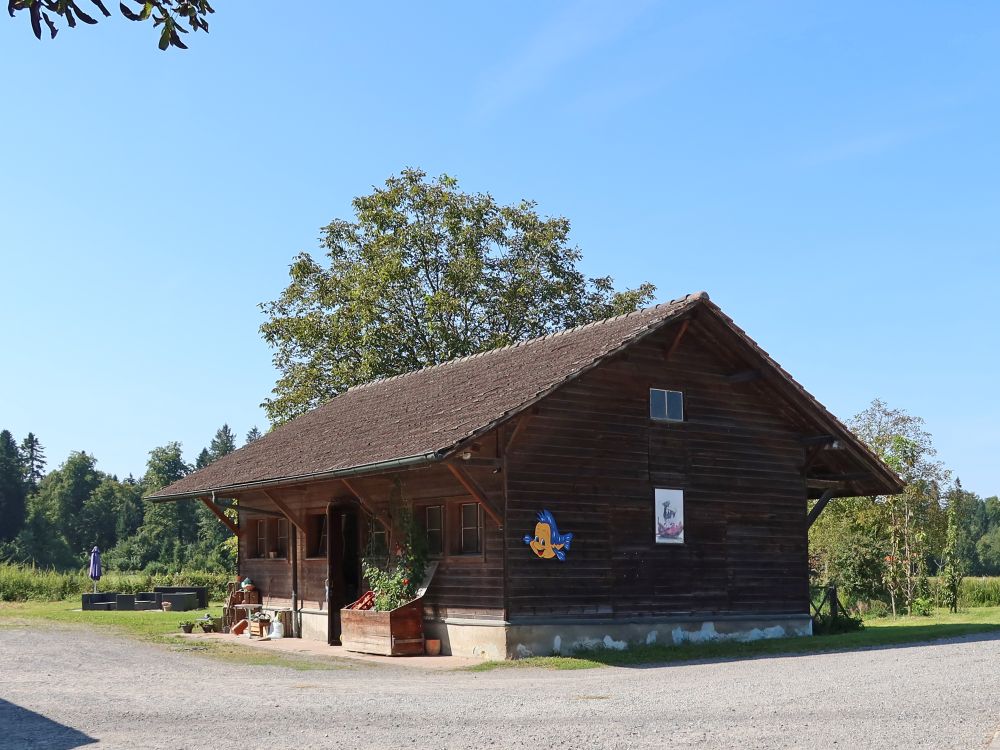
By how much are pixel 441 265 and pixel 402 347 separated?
10.9 feet

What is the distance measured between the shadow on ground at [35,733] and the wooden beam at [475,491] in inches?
285

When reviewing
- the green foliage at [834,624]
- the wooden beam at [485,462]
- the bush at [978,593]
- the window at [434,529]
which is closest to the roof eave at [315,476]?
the wooden beam at [485,462]

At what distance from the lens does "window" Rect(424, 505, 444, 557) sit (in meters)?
19.6

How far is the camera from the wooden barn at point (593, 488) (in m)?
18.3

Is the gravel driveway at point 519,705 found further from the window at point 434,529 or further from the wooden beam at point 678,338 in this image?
the wooden beam at point 678,338

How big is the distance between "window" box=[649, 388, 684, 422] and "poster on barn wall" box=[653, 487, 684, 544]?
1.32 m

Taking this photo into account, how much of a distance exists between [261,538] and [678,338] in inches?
486

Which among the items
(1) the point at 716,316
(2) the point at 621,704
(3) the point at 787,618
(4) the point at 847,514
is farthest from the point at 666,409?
(4) the point at 847,514

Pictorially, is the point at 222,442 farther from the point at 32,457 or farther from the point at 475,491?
the point at 475,491

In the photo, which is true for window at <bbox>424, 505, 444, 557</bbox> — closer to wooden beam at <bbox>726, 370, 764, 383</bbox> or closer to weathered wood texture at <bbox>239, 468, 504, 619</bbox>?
weathered wood texture at <bbox>239, 468, 504, 619</bbox>

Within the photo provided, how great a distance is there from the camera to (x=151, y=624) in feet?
92.1

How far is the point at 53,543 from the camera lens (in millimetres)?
110438

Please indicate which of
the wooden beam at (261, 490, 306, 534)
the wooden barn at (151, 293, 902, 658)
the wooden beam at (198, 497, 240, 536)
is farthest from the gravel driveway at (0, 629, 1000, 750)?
the wooden beam at (198, 497, 240, 536)

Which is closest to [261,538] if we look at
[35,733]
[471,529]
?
[471,529]
